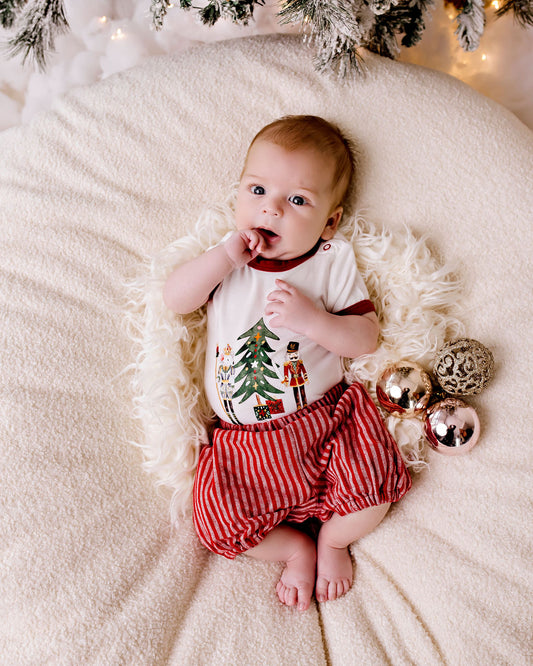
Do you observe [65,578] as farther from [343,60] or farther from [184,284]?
[343,60]

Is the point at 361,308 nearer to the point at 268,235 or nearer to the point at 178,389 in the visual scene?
the point at 268,235

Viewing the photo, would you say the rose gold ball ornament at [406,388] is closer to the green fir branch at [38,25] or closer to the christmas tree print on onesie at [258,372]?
the christmas tree print on onesie at [258,372]

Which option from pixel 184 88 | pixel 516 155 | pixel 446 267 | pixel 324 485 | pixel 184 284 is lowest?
pixel 324 485

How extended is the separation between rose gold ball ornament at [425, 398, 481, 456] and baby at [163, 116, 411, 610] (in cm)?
10

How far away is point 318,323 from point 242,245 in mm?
219

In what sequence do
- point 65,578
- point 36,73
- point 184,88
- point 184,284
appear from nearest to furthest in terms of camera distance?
point 65,578, point 184,284, point 184,88, point 36,73

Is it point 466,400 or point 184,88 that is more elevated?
point 184,88

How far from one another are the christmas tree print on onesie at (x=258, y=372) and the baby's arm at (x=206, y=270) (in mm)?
130

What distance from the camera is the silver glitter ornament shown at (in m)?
1.13

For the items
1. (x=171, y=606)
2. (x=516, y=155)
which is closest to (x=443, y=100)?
(x=516, y=155)

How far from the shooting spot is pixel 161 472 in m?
1.21

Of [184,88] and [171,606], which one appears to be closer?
[171,606]

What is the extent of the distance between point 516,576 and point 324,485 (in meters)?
0.39

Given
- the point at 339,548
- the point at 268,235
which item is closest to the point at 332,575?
the point at 339,548
